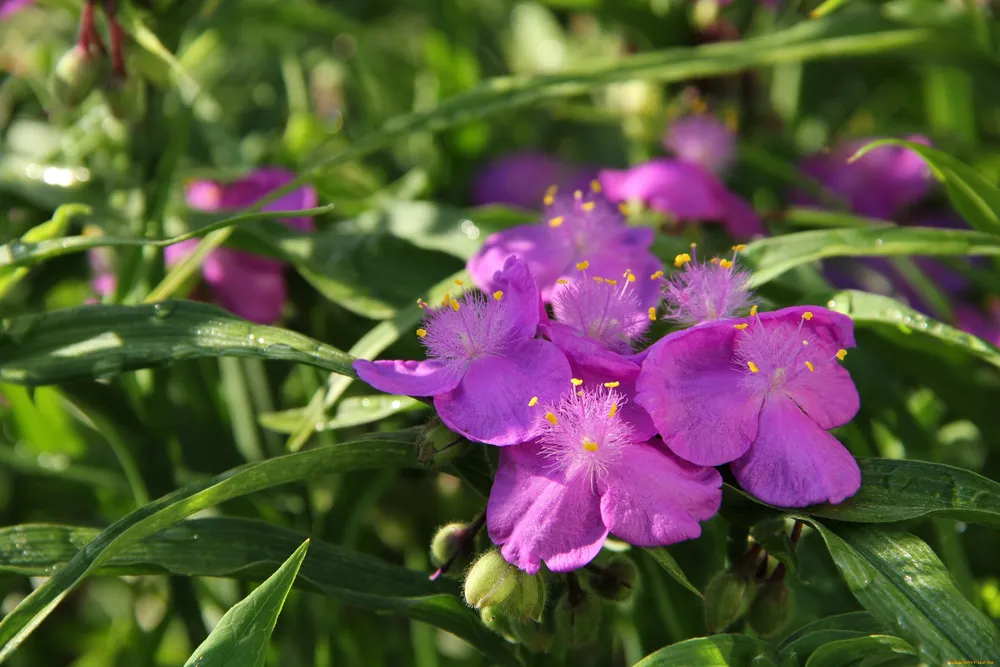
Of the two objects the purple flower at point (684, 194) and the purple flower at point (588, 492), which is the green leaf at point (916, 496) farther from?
the purple flower at point (684, 194)

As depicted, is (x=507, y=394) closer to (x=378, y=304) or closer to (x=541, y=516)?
(x=541, y=516)

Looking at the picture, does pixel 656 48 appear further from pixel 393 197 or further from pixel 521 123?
pixel 393 197

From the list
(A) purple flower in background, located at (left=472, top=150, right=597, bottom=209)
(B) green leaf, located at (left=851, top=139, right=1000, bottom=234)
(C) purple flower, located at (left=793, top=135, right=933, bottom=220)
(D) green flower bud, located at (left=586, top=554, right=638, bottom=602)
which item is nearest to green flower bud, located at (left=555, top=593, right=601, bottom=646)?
(D) green flower bud, located at (left=586, top=554, right=638, bottom=602)

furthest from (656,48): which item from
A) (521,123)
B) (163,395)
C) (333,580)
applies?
(333,580)

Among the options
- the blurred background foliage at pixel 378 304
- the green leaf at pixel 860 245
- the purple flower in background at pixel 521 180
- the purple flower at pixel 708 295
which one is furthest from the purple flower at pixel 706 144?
the purple flower at pixel 708 295

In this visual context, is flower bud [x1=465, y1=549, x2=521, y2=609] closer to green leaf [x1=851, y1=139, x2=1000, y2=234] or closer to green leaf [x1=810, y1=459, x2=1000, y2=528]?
green leaf [x1=810, y1=459, x2=1000, y2=528]

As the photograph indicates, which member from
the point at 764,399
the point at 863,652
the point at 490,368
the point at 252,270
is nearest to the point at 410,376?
the point at 490,368
